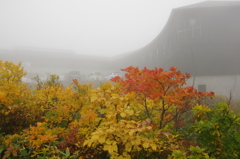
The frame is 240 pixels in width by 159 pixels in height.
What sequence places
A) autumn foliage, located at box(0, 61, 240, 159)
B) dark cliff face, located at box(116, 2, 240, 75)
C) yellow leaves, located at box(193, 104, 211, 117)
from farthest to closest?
dark cliff face, located at box(116, 2, 240, 75) < yellow leaves, located at box(193, 104, 211, 117) < autumn foliage, located at box(0, 61, 240, 159)

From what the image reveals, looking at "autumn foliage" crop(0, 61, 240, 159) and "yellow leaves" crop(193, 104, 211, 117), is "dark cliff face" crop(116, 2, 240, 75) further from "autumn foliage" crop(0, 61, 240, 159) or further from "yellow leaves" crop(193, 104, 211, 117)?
"autumn foliage" crop(0, 61, 240, 159)

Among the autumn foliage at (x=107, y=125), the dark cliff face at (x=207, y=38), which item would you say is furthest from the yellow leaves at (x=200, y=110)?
the dark cliff face at (x=207, y=38)

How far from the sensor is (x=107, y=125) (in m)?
2.04

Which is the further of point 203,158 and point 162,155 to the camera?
point 162,155

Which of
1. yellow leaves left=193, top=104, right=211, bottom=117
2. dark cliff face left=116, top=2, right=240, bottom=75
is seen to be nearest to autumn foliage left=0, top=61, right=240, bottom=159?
yellow leaves left=193, top=104, right=211, bottom=117

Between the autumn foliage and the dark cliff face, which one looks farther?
the dark cliff face

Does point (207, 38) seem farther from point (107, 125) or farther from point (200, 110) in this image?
point (107, 125)

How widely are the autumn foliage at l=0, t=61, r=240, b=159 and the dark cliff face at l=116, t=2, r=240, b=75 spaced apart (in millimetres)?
11279

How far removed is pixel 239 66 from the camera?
42.8 feet

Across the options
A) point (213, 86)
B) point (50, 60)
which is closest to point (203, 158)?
point (213, 86)

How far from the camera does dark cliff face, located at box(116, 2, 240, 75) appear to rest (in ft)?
43.4

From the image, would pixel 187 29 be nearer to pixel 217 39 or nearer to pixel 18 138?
pixel 217 39

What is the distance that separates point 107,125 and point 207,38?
49.3ft

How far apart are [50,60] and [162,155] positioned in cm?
3575
